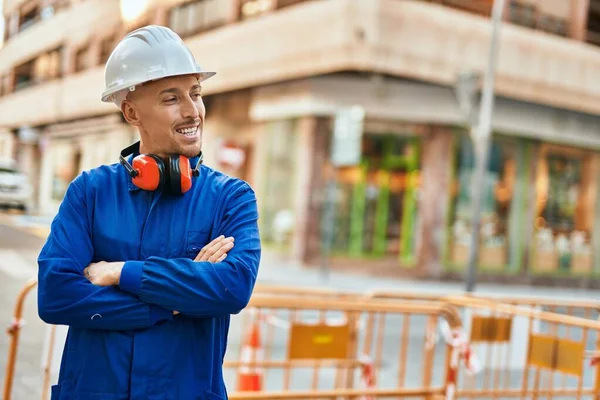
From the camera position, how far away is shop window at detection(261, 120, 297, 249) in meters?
19.2

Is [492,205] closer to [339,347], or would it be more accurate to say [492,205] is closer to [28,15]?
[28,15]

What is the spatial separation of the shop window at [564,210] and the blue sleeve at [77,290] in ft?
66.3

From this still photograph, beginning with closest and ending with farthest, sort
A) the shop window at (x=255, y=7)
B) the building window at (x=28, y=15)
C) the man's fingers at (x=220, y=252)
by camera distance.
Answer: the man's fingers at (x=220, y=252) → the building window at (x=28, y=15) → the shop window at (x=255, y=7)

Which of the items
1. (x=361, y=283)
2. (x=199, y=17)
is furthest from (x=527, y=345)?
(x=199, y=17)

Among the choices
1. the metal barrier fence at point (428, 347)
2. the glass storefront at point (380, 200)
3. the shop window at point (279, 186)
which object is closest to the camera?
the metal barrier fence at point (428, 347)

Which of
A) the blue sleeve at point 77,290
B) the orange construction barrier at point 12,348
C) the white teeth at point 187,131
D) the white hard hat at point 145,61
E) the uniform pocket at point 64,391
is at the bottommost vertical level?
the orange construction barrier at point 12,348

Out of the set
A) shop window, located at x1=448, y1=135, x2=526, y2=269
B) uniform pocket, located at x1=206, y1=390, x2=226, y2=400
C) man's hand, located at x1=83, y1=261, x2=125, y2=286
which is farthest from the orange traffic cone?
shop window, located at x1=448, y1=135, x2=526, y2=269

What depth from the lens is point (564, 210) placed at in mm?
21703

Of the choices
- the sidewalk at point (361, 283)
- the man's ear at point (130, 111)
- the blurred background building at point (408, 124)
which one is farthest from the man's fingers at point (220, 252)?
the blurred background building at point (408, 124)

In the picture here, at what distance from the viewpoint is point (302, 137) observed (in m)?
18.8

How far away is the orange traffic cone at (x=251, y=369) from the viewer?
5.25 metres

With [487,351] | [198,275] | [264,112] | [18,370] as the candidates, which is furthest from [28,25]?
[264,112]

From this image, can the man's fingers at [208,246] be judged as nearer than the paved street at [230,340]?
Yes

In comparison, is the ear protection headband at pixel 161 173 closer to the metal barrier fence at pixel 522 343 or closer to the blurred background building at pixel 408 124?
the metal barrier fence at pixel 522 343
